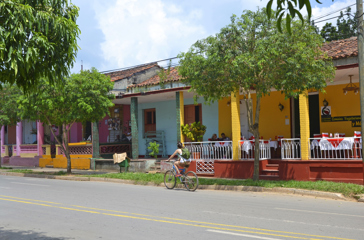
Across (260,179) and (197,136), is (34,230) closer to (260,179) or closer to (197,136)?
(260,179)

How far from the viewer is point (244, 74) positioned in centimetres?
1295

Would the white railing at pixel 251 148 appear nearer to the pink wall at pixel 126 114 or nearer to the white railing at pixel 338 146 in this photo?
the white railing at pixel 338 146

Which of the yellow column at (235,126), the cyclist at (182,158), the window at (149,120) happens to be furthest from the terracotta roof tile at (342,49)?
the window at (149,120)

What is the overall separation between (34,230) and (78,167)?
56.4 feet

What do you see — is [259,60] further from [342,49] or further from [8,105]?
[8,105]

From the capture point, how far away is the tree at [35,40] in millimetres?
4910

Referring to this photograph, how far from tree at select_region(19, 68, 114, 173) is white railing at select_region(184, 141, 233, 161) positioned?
15.8 ft

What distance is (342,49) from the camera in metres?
14.8

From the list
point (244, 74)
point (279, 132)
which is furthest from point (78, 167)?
point (244, 74)

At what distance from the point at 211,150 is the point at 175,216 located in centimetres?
961

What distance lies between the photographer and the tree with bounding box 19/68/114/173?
1853 centimetres

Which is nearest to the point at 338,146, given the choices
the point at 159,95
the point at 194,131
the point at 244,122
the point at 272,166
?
the point at 272,166

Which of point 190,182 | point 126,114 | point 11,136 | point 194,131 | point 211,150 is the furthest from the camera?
point 11,136

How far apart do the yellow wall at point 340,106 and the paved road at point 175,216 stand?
5.67 meters
